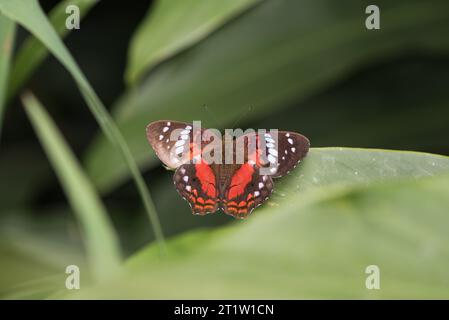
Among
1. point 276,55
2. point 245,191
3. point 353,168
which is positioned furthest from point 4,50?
point 276,55

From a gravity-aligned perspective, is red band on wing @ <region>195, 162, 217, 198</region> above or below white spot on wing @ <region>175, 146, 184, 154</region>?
below

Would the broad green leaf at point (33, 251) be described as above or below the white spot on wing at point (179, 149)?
below

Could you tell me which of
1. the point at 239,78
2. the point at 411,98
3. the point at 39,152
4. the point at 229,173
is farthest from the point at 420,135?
the point at 39,152

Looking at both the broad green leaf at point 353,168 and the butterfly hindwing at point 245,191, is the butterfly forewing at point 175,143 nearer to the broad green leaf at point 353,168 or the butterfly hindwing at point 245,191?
the butterfly hindwing at point 245,191

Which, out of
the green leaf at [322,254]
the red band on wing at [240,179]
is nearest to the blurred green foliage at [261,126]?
the green leaf at [322,254]

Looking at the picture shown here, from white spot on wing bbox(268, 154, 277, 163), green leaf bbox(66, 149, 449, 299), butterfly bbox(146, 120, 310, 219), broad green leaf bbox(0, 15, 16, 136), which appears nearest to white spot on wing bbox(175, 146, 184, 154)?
butterfly bbox(146, 120, 310, 219)

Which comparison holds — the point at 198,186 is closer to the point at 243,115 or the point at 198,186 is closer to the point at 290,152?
the point at 290,152

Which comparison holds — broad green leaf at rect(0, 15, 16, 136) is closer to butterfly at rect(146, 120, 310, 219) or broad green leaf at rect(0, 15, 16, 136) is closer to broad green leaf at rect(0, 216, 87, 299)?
butterfly at rect(146, 120, 310, 219)
